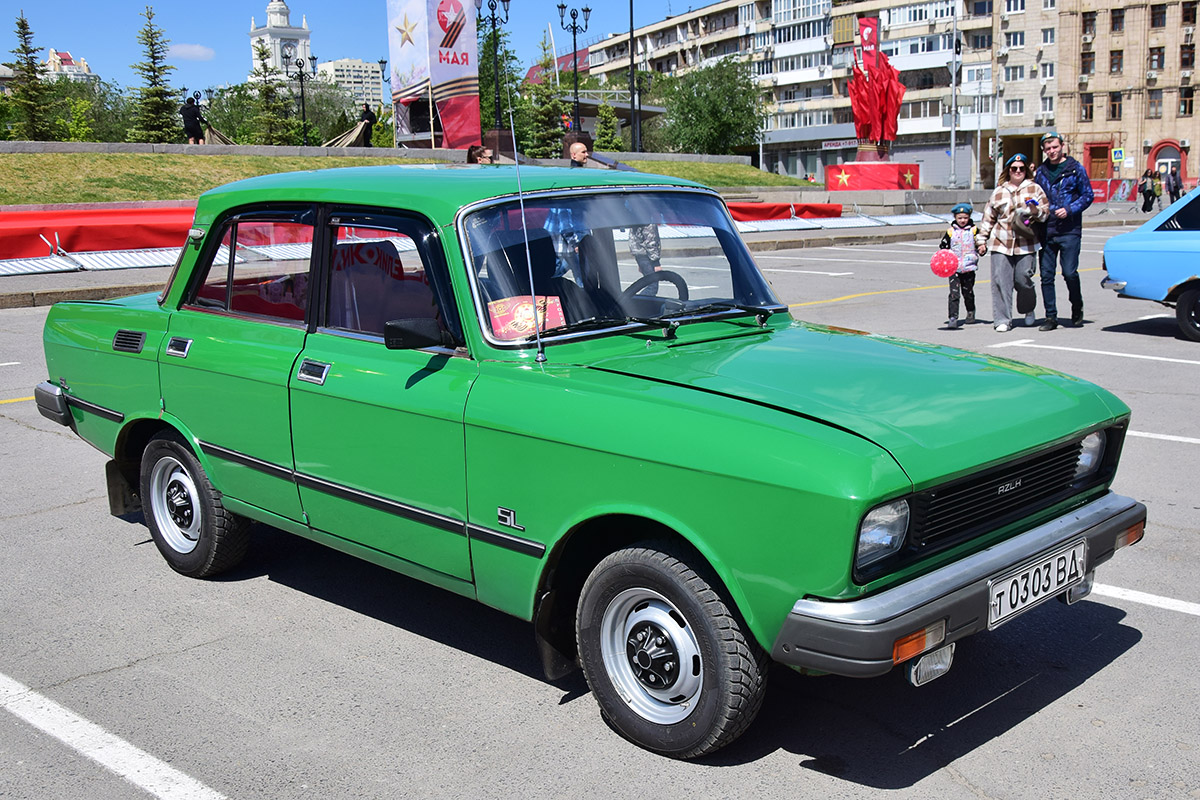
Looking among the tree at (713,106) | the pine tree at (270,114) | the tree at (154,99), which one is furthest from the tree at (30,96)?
the tree at (713,106)

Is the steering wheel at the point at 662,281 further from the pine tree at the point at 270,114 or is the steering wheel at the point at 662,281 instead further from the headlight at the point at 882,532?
the pine tree at the point at 270,114

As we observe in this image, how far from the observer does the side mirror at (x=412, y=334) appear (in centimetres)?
366

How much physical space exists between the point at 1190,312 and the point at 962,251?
229cm

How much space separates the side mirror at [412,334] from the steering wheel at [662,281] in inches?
32.2

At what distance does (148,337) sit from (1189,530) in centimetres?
499

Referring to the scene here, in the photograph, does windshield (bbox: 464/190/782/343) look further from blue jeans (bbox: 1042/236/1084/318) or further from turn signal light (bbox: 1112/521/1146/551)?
blue jeans (bbox: 1042/236/1084/318)

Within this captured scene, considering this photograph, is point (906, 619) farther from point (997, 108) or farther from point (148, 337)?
point (997, 108)

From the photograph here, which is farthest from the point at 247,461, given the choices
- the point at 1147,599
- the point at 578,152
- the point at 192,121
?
the point at 192,121

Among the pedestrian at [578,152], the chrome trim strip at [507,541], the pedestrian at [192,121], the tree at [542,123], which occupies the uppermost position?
the tree at [542,123]

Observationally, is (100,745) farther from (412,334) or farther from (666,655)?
(666,655)

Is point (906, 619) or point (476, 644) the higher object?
point (906, 619)

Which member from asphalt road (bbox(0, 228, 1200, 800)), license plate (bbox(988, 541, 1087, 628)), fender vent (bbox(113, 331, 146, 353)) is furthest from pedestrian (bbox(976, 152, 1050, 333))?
fender vent (bbox(113, 331, 146, 353))

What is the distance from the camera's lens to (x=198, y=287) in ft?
16.0

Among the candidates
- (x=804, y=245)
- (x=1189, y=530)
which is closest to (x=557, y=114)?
(x=804, y=245)
